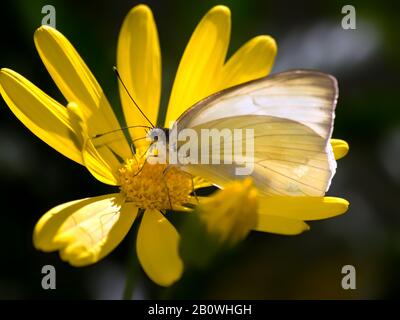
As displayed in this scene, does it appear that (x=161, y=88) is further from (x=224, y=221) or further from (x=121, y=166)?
(x=224, y=221)

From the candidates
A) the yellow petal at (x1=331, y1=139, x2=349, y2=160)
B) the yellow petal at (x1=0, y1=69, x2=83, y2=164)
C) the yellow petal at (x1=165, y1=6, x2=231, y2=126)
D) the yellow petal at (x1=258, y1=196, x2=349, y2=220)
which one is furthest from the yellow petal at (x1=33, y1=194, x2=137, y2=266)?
the yellow petal at (x1=331, y1=139, x2=349, y2=160)

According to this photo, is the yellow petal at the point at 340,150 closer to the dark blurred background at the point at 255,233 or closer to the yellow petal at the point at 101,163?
the dark blurred background at the point at 255,233

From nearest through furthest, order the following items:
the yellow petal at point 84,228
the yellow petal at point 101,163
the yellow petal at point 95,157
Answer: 1. the yellow petal at point 84,228
2. the yellow petal at point 95,157
3. the yellow petal at point 101,163

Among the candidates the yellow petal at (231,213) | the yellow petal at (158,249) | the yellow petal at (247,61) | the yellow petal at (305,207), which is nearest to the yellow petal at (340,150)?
the yellow petal at (305,207)

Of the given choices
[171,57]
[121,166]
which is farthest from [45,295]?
[171,57]

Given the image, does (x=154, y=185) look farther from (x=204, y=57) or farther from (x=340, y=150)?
(x=340, y=150)

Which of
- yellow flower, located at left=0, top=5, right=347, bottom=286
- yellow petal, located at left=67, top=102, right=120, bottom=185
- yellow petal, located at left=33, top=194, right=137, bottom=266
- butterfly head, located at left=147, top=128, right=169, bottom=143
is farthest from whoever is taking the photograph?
butterfly head, located at left=147, top=128, right=169, bottom=143

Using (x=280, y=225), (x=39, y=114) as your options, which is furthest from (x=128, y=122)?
(x=280, y=225)

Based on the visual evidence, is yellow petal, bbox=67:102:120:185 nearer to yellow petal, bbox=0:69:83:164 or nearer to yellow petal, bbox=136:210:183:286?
yellow petal, bbox=0:69:83:164
